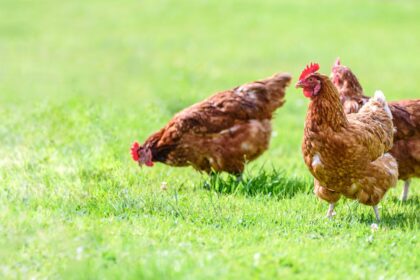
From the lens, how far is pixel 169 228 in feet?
23.0

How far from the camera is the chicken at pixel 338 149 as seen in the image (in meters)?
7.61

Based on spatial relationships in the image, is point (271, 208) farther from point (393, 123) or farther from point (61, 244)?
point (61, 244)

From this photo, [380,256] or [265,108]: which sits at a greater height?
[265,108]

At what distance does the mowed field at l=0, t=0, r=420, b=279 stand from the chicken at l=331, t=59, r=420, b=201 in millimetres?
419

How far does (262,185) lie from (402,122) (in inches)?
69.4

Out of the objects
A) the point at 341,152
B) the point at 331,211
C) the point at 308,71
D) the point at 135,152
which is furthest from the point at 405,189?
the point at 135,152

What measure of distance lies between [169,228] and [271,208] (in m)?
1.48

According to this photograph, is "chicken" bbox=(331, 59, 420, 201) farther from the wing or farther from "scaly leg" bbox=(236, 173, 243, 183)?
"scaly leg" bbox=(236, 173, 243, 183)

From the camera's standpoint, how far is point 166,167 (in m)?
10.4

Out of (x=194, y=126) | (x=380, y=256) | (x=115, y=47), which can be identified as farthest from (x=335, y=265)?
(x=115, y=47)

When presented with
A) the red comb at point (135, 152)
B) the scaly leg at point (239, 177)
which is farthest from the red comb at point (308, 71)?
the red comb at point (135, 152)

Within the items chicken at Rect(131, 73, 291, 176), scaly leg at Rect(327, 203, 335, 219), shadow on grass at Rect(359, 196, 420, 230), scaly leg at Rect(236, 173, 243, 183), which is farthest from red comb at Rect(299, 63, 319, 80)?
chicken at Rect(131, 73, 291, 176)

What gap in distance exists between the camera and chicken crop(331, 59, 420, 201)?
8836 millimetres

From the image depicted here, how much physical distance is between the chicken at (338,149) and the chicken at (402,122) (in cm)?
92
